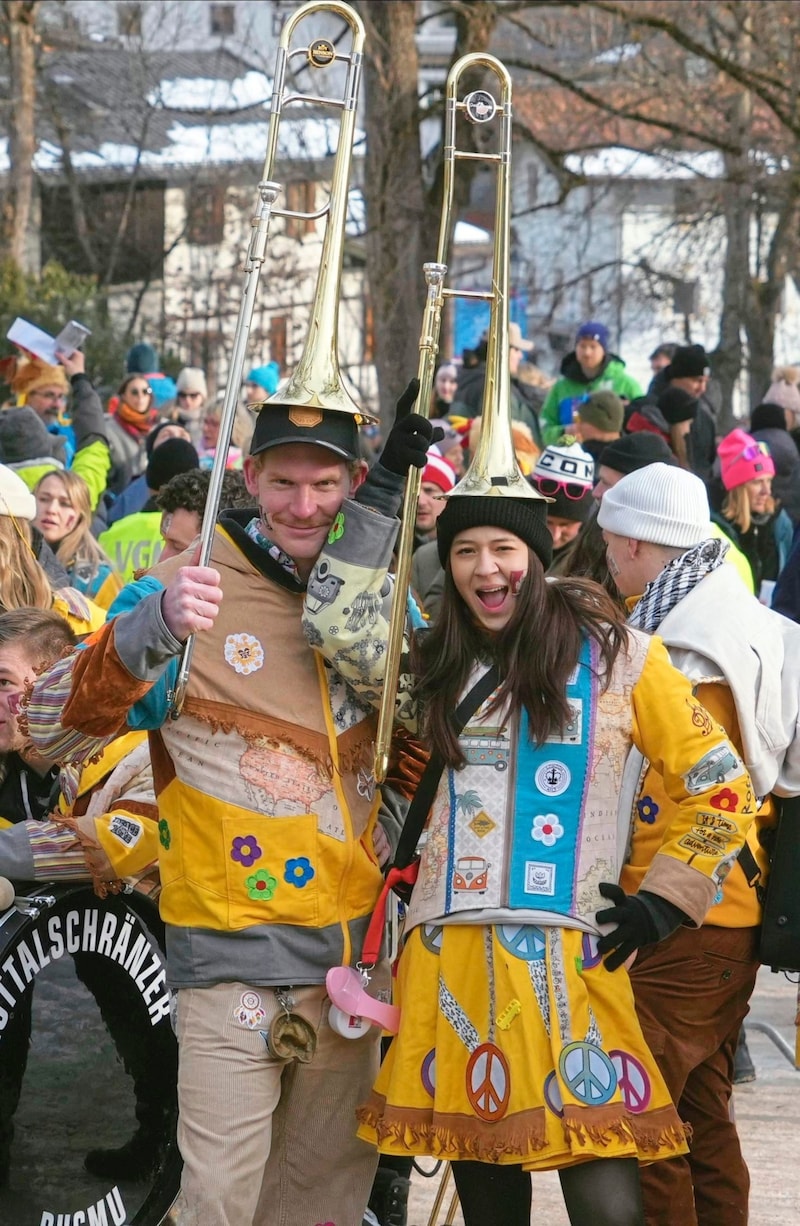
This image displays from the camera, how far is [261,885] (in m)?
3.66

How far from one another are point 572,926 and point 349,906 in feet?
1.53

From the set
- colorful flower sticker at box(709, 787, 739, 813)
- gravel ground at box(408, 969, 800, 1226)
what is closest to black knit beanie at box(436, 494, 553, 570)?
colorful flower sticker at box(709, 787, 739, 813)

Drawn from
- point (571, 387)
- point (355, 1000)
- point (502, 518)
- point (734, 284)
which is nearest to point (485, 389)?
point (502, 518)

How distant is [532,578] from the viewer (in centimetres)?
380

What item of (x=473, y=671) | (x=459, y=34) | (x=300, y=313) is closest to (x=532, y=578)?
(x=473, y=671)

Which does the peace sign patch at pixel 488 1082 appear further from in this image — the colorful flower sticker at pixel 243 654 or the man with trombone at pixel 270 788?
the colorful flower sticker at pixel 243 654

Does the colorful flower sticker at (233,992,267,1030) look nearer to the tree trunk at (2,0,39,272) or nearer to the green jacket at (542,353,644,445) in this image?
the green jacket at (542,353,644,445)

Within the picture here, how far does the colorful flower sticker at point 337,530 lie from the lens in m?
3.64

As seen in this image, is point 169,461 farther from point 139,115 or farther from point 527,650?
point 139,115

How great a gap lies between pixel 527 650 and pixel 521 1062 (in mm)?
801

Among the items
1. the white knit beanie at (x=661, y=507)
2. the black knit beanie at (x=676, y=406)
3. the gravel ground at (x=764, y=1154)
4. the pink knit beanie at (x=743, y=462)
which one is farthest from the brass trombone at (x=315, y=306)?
the black knit beanie at (x=676, y=406)

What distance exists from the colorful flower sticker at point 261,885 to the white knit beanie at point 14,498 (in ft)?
8.21

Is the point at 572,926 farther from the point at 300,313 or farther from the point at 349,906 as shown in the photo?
the point at 300,313

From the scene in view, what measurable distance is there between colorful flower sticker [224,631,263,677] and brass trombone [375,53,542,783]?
0.26m
